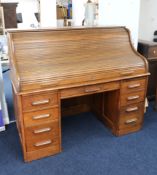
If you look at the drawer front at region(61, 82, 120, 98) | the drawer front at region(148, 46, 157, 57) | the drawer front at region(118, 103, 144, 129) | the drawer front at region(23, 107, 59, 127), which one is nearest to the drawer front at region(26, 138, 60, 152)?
the drawer front at region(23, 107, 59, 127)

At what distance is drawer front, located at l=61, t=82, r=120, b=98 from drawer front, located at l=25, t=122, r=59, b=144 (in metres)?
0.30

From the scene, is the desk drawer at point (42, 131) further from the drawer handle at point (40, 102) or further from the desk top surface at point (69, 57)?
the desk top surface at point (69, 57)

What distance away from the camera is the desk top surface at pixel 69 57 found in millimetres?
1877

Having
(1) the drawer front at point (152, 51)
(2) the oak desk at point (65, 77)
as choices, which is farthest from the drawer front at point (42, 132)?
(1) the drawer front at point (152, 51)

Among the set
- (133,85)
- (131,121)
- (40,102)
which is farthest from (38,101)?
(131,121)

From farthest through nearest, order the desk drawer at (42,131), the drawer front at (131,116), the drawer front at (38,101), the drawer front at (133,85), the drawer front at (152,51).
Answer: the drawer front at (152,51) → the drawer front at (131,116) → the drawer front at (133,85) → the desk drawer at (42,131) → the drawer front at (38,101)

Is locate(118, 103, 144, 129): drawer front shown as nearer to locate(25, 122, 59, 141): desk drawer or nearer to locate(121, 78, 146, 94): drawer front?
locate(121, 78, 146, 94): drawer front

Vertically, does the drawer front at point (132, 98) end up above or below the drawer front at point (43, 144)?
above

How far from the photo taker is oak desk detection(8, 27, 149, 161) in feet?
6.15

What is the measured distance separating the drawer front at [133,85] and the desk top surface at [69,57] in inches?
4.3

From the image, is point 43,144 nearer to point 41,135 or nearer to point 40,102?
point 41,135

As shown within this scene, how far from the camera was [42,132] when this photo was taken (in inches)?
78.7

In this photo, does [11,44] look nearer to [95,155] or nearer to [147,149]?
[95,155]

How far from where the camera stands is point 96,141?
235 centimetres
